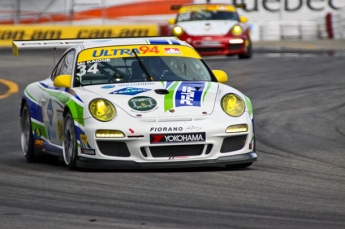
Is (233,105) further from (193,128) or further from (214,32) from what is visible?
(214,32)

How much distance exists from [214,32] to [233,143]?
13.7 m

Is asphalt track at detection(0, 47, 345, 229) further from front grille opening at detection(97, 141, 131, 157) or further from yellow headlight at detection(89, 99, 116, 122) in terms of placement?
yellow headlight at detection(89, 99, 116, 122)

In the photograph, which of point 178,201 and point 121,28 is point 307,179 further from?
point 121,28

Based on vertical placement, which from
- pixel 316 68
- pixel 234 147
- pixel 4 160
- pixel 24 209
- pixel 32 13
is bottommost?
pixel 32 13

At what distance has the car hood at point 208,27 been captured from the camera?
22.1 m

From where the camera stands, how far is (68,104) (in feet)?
28.6

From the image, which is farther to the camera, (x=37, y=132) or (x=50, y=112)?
(x=37, y=132)

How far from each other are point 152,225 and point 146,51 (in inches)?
153

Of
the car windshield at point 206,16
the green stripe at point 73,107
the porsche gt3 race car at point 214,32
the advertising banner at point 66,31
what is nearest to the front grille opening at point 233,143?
the green stripe at point 73,107

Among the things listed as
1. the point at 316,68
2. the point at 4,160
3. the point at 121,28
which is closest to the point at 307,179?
the point at 4,160

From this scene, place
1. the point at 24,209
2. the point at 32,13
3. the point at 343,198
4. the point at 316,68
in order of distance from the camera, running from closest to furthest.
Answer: the point at 24,209 < the point at 343,198 < the point at 316,68 < the point at 32,13

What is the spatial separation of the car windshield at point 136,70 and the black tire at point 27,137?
1082 millimetres

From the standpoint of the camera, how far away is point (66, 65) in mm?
9820

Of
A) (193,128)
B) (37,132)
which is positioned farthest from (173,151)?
(37,132)
